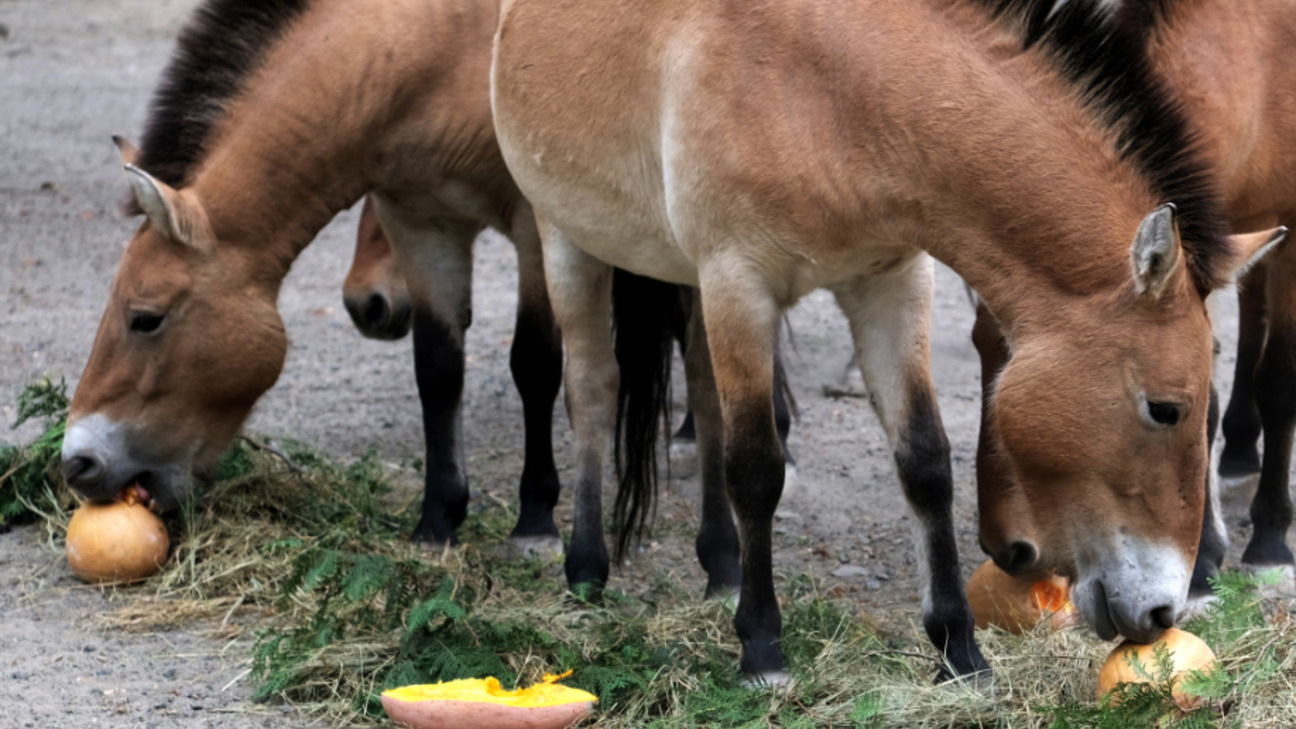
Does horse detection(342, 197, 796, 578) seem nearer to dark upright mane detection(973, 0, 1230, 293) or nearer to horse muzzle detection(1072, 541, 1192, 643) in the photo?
horse muzzle detection(1072, 541, 1192, 643)

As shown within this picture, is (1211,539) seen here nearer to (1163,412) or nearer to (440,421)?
(1163,412)

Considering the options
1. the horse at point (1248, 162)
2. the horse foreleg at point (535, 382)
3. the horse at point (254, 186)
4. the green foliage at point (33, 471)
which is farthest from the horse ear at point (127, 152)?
the horse at point (1248, 162)

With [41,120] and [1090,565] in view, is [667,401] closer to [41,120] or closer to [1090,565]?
[1090,565]

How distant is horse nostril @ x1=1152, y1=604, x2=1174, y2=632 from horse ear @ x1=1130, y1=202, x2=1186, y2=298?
2.11ft

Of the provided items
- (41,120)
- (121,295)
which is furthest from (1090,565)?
(41,120)

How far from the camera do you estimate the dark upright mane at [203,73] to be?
4.43m

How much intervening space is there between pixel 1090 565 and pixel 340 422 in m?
3.86

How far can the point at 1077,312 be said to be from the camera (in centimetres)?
293

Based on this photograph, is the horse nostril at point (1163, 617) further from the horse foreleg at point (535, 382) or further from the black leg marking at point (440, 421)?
the black leg marking at point (440, 421)

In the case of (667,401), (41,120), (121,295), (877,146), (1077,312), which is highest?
(877,146)

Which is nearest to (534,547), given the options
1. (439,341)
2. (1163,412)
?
(439,341)

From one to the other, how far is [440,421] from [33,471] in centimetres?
137

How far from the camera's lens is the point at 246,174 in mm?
4367

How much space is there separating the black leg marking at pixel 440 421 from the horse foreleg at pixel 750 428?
154 centimetres
